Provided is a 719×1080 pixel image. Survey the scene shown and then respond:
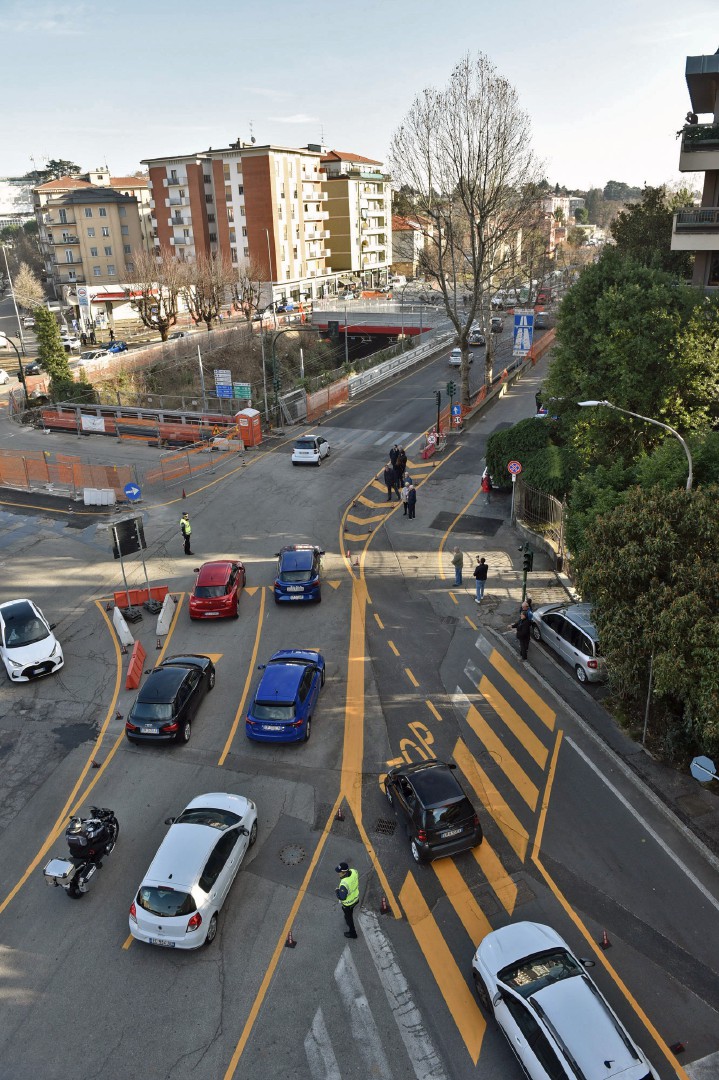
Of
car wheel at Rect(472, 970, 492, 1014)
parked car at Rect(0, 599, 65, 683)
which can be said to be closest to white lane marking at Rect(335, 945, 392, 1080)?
car wheel at Rect(472, 970, 492, 1014)

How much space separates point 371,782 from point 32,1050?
7.36 meters

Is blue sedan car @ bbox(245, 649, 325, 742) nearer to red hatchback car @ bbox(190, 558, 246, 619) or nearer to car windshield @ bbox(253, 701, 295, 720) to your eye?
car windshield @ bbox(253, 701, 295, 720)

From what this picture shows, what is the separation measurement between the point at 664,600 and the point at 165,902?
408 inches

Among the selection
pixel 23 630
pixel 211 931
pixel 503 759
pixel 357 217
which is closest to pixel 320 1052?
pixel 211 931

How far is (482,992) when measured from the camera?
10273 mm

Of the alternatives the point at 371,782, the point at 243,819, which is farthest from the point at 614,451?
the point at 243,819

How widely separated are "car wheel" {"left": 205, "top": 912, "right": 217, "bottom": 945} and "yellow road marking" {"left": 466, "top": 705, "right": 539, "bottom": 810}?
6.52m

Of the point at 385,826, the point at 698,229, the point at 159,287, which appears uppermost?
the point at 698,229

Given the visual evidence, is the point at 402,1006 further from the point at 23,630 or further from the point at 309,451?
the point at 309,451

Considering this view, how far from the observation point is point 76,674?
19.8 metres

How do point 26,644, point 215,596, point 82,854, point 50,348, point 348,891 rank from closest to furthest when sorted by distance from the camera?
point 348,891 < point 82,854 < point 26,644 < point 215,596 < point 50,348

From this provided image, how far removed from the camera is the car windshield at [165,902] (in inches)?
436

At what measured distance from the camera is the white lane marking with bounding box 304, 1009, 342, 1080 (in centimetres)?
950

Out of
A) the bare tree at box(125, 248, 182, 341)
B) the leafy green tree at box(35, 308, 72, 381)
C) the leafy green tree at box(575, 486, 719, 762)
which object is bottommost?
the leafy green tree at box(575, 486, 719, 762)
